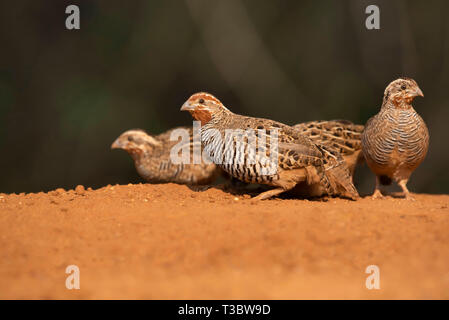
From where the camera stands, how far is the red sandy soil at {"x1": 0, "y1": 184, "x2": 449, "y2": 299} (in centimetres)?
392

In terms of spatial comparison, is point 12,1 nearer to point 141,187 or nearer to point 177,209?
point 141,187

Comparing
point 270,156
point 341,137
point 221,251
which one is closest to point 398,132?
point 341,137

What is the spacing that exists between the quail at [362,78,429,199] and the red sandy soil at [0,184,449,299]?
153 centimetres

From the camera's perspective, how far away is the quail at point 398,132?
691 cm

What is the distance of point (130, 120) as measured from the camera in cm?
1169

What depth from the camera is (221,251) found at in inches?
179

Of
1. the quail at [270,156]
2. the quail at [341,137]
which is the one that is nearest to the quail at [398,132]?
the quail at [341,137]

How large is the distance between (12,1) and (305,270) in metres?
9.78

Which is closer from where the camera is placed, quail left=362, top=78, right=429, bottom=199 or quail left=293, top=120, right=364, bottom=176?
quail left=362, top=78, right=429, bottom=199

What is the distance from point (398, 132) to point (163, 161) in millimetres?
3483

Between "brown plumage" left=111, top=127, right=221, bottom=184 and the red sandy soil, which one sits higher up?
"brown plumage" left=111, top=127, right=221, bottom=184

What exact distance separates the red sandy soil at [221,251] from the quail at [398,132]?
5.02 feet

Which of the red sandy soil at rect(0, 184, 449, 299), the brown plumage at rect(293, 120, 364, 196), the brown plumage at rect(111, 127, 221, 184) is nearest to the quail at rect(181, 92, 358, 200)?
the brown plumage at rect(293, 120, 364, 196)

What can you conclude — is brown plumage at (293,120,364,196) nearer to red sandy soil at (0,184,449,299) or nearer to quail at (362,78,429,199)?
quail at (362,78,429,199)
